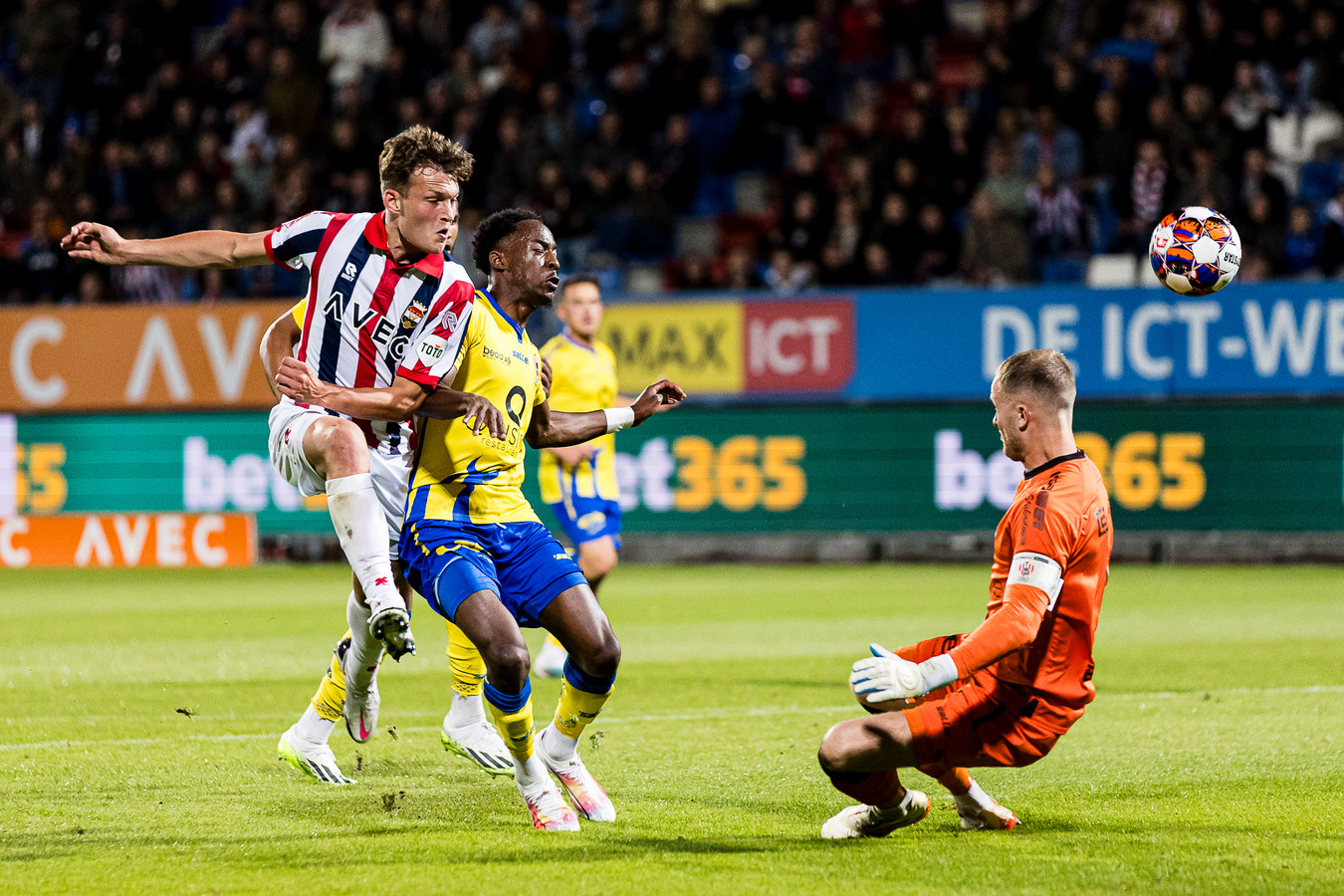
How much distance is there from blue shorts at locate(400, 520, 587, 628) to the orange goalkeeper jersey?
1.54 meters

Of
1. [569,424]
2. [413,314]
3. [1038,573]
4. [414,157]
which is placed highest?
[414,157]

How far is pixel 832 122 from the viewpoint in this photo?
1995cm

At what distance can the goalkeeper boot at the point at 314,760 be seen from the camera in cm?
663

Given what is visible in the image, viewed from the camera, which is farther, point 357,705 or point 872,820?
point 357,705

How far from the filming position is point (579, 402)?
10.4 m

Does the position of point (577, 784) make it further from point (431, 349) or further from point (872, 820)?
point (431, 349)

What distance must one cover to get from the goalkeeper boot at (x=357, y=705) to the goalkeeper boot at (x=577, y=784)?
3.32 feet

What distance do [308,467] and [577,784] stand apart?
1.50m

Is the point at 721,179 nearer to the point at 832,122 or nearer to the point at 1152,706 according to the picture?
the point at 832,122

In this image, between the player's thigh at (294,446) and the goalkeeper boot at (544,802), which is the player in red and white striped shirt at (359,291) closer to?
the player's thigh at (294,446)

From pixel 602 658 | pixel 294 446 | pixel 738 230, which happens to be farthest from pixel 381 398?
pixel 738 230

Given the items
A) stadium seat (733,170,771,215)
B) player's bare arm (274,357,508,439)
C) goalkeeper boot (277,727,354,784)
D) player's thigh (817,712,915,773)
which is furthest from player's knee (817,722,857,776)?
stadium seat (733,170,771,215)

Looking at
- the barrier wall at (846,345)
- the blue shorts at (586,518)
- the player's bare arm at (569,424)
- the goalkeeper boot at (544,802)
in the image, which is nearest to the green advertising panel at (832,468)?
the barrier wall at (846,345)

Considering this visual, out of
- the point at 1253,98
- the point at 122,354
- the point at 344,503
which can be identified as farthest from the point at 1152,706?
the point at 122,354
